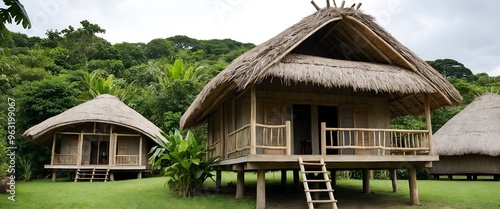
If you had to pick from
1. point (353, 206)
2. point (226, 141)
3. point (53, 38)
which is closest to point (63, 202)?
point (226, 141)

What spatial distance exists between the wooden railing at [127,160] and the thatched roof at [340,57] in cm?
775

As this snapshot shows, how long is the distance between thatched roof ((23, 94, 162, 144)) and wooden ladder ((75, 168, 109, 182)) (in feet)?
6.62

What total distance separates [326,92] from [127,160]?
11.0m

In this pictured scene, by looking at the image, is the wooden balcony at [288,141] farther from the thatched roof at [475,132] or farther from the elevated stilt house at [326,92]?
the thatched roof at [475,132]

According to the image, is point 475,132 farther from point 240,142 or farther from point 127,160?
point 127,160

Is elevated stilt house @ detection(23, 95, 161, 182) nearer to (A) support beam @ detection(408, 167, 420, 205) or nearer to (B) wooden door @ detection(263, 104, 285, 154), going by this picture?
(B) wooden door @ detection(263, 104, 285, 154)

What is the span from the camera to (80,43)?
3378cm

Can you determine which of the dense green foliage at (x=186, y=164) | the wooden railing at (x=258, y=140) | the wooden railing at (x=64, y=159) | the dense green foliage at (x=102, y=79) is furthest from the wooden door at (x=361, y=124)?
the wooden railing at (x=64, y=159)

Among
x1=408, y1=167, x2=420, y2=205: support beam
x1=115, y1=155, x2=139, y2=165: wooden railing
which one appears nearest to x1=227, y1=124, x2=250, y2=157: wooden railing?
x1=408, y1=167, x2=420, y2=205: support beam

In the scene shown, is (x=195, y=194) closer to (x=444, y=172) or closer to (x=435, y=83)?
(x=435, y=83)

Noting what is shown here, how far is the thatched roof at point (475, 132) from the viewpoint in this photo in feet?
52.7

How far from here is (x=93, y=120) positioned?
16.2 m

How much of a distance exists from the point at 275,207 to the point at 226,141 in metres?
3.03

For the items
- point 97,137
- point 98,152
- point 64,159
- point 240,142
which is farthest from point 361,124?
point 98,152
